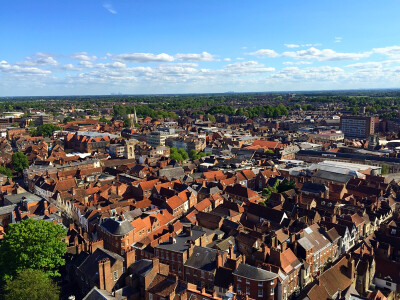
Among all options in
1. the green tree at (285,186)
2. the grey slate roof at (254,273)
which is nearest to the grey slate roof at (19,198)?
the grey slate roof at (254,273)

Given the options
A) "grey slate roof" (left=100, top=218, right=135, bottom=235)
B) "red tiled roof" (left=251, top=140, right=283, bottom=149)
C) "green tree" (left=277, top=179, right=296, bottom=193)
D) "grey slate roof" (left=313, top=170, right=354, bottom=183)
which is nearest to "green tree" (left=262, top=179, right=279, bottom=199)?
Result: "green tree" (left=277, top=179, right=296, bottom=193)

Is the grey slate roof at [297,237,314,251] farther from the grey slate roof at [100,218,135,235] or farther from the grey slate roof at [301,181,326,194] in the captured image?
the grey slate roof at [301,181,326,194]

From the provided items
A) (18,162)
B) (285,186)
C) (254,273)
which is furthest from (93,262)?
(18,162)

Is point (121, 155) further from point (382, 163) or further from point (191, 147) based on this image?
point (382, 163)

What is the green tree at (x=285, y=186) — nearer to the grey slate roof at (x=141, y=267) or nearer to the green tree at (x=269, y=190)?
the green tree at (x=269, y=190)

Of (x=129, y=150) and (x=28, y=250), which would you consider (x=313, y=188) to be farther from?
(x=129, y=150)

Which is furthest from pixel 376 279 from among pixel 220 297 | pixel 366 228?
pixel 220 297

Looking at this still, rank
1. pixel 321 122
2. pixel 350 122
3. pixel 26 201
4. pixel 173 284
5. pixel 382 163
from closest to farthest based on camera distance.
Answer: pixel 173 284 → pixel 26 201 → pixel 382 163 → pixel 350 122 → pixel 321 122
